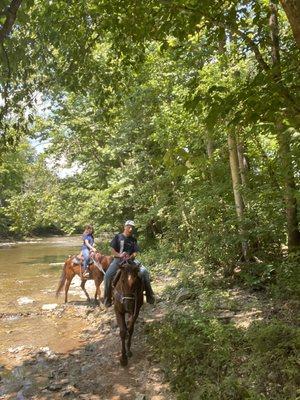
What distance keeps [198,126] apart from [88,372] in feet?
25.9

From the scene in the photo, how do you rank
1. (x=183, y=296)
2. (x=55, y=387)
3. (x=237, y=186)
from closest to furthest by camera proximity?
1. (x=55, y=387)
2. (x=183, y=296)
3. (x=237, y=186)

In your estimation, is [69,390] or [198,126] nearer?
[69,390]

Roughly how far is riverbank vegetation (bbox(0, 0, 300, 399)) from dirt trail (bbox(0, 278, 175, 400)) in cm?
64

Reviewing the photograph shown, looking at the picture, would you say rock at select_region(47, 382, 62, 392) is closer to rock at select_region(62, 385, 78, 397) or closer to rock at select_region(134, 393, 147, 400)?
rock at select_region(62, 385, 78, 397)

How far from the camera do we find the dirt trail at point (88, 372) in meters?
6.53

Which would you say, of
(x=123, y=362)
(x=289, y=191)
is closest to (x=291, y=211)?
(x=289, y=191)

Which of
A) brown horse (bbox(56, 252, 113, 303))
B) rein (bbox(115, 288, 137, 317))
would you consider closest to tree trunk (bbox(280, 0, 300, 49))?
rein (bbox(115, 288, 137, 317))

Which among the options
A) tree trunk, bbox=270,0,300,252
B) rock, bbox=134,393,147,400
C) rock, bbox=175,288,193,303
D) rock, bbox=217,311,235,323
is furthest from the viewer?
rock, bbox=175,288,193,303

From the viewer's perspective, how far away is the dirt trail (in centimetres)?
653

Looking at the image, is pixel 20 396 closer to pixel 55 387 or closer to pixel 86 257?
pixel 55 387

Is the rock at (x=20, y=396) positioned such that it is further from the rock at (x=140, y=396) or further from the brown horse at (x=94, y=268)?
the brown horse at (x=94, y=268)

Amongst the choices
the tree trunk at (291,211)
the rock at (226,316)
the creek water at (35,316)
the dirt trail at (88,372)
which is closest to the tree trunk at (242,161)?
the tree trunk at (291,211)

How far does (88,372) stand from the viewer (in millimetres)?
7371

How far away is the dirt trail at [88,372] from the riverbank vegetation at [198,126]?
2.09ft
